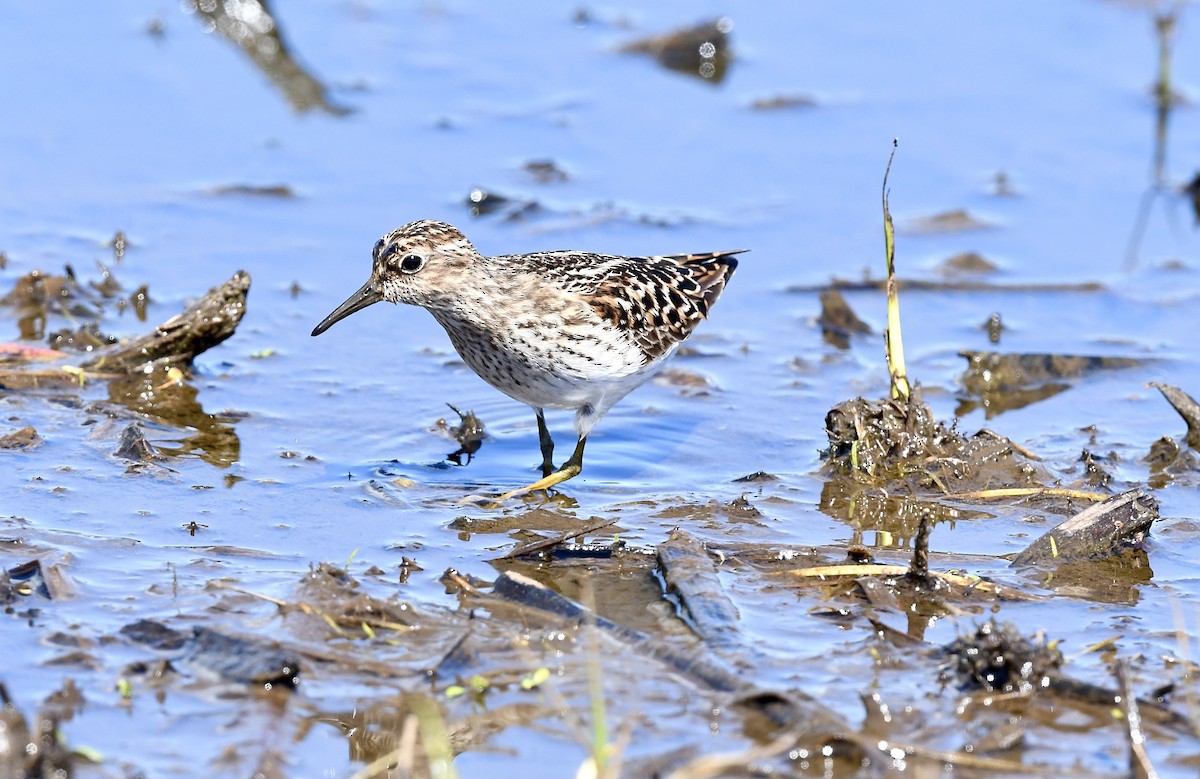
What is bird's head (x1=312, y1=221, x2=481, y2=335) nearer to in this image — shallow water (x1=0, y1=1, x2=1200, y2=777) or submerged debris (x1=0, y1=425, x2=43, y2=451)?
shallow water (x1=0, y1=1, x2=1200, y2=777)

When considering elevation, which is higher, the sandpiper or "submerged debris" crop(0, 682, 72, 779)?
the sandpiper

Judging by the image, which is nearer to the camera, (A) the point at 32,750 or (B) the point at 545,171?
(A) the point at 32,750

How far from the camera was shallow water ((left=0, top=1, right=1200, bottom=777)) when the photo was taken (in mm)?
5539

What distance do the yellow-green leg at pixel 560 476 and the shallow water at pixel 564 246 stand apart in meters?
0.08

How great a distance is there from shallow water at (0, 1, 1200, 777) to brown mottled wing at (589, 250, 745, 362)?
1.85 ft

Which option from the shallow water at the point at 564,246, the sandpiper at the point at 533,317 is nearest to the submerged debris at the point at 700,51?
the shallow water at the point at 564,246

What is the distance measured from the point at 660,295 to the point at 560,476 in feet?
4.20

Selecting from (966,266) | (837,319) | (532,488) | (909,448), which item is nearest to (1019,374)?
(837,319)

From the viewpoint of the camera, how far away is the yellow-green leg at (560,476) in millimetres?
7238

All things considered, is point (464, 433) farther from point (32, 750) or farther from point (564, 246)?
point (32, 750)

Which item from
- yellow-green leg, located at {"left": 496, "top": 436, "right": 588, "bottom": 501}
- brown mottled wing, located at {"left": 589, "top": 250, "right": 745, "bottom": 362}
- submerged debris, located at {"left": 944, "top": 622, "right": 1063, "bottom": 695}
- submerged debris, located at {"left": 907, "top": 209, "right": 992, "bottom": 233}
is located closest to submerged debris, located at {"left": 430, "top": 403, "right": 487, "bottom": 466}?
Result: yellow-green leg, located at {"left": 496, "top": 436, "right": 588, "bottom": 501}

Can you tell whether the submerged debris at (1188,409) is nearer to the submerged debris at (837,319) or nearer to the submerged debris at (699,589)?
the submerged debris at (837,319)

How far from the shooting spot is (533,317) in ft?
24.2

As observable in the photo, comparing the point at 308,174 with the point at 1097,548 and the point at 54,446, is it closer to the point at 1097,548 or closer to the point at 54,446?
the point at 54,446
